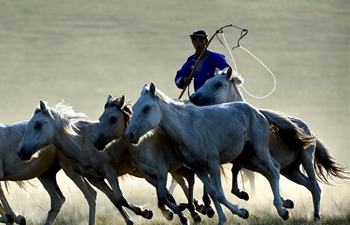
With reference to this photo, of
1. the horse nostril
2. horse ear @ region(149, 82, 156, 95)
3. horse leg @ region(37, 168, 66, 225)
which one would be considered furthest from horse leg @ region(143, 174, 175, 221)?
horse leg @ region(37, 168, 66, 225)

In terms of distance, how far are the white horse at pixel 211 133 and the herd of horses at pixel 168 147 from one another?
13mm

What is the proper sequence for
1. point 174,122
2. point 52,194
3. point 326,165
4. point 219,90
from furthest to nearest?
point 326,165
point 52,194
point 219,90
point 174,122

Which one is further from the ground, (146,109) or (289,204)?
(146,109)

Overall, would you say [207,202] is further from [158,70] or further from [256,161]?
[158,70]

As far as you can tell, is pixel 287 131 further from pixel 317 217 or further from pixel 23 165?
pixel 23 165

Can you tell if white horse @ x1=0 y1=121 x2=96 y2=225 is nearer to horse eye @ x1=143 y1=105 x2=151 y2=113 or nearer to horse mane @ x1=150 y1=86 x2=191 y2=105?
horse mane @ x1=150 y1=86 x2=191 y2=105

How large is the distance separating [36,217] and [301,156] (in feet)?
15.6

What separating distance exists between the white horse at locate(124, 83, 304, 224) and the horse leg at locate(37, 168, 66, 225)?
2.66m

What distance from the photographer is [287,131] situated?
41.5 feet

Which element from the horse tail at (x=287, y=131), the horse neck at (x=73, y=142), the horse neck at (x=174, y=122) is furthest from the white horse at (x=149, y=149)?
the horse tail at (x=287, y=131)

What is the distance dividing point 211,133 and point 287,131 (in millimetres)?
1554

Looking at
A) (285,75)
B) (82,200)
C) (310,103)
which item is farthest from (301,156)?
(285,75)

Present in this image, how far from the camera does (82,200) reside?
670 inches

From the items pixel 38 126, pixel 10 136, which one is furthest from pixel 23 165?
pixel 38 126
